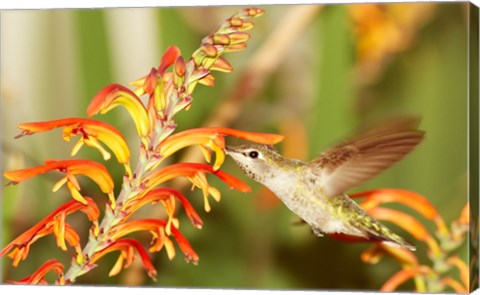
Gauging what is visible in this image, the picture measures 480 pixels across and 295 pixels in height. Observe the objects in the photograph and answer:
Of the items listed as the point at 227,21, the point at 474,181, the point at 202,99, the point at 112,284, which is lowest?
the point at 112,284

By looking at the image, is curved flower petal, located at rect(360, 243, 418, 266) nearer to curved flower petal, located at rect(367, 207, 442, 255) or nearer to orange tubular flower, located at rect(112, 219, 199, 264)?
curved flower petal, located at rect(367, 207, 442, 255)

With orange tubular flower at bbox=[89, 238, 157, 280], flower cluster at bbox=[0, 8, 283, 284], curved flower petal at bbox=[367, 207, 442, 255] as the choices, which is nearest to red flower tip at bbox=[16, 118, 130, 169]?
flower cluster at bbox=[0, 8, 283, 284]

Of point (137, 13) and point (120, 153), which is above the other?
point (137, 13)

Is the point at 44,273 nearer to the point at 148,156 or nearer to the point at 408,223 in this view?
the point at 148,156

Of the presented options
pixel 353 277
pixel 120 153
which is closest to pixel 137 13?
pixel 120 153

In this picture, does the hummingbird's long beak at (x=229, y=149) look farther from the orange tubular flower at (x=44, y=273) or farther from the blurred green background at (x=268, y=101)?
the orange tubular flower at (x=44, y=273)

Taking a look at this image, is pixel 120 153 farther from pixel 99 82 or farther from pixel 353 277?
pixel 353 277
